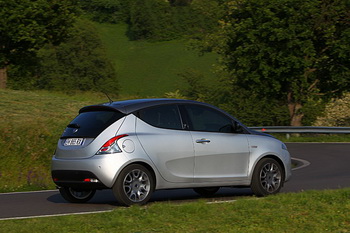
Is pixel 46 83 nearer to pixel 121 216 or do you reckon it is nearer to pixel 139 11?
pixel 139 11

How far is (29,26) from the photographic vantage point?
39.2 meters

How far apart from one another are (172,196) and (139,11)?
87124mm

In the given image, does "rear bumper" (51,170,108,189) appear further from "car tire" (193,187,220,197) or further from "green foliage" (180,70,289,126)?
"green foliage" (180,70,289,126)

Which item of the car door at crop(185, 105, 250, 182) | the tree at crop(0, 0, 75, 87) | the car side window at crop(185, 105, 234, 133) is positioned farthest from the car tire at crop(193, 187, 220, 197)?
the tree at crop(0, 0, 75, 87)

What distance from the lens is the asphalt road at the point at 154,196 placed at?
1060cm

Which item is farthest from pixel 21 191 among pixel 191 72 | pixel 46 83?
pixel 46 83

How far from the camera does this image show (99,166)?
1027cm

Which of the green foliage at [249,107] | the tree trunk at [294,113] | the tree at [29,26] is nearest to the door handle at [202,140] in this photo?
the tree trunk at [294,113]

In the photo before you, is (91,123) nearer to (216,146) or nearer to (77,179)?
(77,179)

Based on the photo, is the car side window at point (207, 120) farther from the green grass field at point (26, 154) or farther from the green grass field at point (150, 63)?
the green grass field at point (150, 63)

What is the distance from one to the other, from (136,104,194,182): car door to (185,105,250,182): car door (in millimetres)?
183

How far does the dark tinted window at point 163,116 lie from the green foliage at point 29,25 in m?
28.7

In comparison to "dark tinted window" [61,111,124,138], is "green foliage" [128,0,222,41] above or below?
above

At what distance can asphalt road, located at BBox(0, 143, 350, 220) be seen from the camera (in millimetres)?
10602
